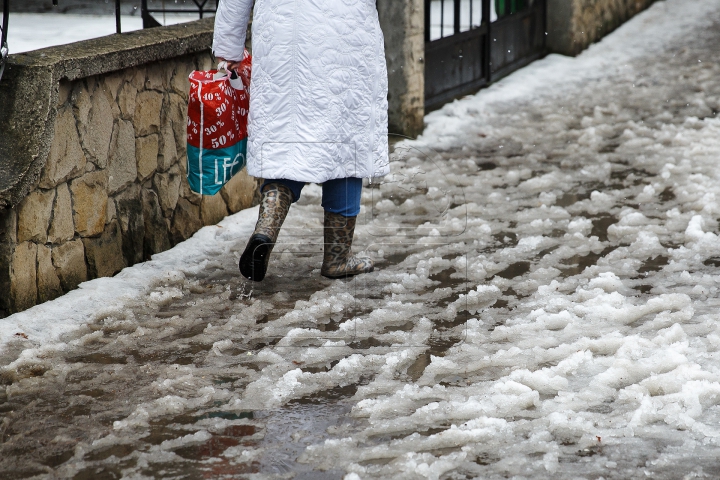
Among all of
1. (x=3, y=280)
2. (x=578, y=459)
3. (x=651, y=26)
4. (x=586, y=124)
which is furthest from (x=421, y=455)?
(x=651, y=26)

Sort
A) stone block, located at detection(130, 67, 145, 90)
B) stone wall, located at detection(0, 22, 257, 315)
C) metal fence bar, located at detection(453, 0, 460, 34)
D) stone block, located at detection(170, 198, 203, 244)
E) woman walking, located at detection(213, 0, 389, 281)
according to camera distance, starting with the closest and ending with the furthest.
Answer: stone wall, located at detection(0, 22, 257, 315), woman walking, located at detection(213, 0, 389, 281), stone block, located at detection(130, 67, 145, 90), stone block, located at detection(170, 198, 203, 244), metal fence bar, located at detection(453, 0, 460, 34)

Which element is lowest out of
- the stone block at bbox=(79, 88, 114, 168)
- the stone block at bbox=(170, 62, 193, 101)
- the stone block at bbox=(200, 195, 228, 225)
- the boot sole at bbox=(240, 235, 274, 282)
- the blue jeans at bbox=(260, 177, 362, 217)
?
the stone block at bbox=(200, 195, 228, 225)

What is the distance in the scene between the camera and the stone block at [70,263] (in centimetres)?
404

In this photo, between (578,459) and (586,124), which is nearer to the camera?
(578,459)

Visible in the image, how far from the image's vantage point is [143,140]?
4.57 meters

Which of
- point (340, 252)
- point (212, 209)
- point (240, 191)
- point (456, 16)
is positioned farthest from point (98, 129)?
point (456, 16)

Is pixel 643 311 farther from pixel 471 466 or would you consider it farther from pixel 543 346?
pixel 471 466

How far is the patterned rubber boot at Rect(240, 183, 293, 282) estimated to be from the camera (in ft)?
13.1

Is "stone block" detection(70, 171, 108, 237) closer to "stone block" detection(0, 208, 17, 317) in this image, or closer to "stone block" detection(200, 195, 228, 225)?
"stone block" detection(0, 208, 17, 317)

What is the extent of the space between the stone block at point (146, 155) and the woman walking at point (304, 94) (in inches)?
28.3

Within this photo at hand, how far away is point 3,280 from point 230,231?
153 centimetres

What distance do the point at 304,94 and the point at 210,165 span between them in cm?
59

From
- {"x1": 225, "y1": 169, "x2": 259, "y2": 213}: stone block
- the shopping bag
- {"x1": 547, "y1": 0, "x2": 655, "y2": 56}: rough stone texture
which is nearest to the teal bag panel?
the shopping bag

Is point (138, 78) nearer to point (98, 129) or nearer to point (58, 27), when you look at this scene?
point (98, 129)
